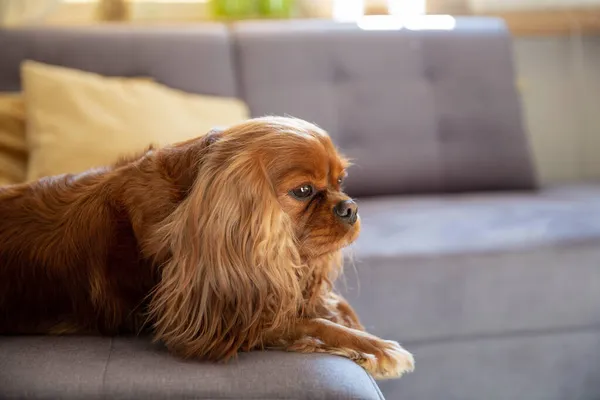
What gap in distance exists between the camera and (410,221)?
2.19 m

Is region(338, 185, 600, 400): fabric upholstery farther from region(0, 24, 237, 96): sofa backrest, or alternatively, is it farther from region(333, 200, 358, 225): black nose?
region(0, 24, 237, 96): sofa backrest

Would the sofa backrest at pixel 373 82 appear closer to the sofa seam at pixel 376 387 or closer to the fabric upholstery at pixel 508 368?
the fabric upholstery at pixel 508 368

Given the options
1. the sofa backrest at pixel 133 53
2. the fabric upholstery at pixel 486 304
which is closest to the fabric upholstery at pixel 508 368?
the fabric upholstery at pixel 486 304

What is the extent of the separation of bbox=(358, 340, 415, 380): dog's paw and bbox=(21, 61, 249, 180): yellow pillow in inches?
39.0

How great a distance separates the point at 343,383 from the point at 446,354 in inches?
34.1

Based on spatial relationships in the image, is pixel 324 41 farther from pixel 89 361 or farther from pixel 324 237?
pixel 89 361

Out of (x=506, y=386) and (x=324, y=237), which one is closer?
(x=324, y=237)

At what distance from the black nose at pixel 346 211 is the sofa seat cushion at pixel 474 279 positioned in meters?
0.48

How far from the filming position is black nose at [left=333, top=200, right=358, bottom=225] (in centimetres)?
133

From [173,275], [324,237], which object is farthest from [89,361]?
[324,237]

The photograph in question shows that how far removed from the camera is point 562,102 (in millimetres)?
3527

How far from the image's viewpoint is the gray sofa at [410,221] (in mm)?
1199

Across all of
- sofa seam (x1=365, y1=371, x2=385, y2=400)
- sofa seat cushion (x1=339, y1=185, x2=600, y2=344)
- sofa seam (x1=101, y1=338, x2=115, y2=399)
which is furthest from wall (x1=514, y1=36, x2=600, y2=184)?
sofa seam (x1=101, y1=338, x2=115, y2=399)

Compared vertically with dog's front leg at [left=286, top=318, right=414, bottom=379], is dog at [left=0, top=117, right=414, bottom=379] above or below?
above
